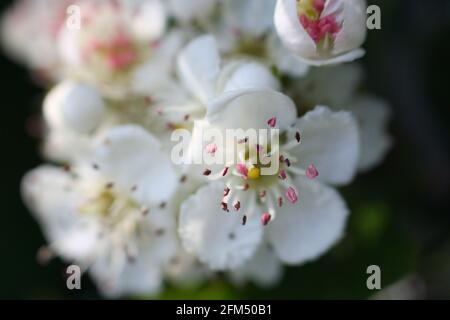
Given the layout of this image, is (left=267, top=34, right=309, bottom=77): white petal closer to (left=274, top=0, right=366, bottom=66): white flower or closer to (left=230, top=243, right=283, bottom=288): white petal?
(left=274, top=0, right=366, bottom=66): white flower

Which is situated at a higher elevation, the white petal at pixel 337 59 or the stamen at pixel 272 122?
the white petal at pixel 337 59

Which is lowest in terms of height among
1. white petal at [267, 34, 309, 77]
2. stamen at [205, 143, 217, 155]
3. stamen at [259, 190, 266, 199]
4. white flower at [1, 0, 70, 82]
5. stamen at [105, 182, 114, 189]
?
stamen at [259, 190, 266, 199]

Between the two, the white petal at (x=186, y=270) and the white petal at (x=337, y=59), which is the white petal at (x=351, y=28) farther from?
the white petal at (x=186, y=270)

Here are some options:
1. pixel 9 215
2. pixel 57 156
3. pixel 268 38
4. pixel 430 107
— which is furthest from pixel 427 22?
pixel 9 215

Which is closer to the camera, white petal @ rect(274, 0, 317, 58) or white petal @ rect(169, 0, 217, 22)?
white petal @ rect(274, 0, 317, 58)

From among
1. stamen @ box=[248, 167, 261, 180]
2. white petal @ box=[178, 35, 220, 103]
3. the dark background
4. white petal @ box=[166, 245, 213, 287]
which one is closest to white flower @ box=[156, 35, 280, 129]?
white petal @ box=[178, 35, 220, 103]

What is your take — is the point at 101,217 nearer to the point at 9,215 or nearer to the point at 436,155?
the point at 9,215

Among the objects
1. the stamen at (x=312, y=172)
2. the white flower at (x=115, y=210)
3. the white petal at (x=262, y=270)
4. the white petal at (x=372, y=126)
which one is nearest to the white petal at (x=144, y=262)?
the white flower at (x=115, y=210)

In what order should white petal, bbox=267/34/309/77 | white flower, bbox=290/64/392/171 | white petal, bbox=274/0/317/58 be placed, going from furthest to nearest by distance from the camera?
white flower, bbox=290/64/392/171 → white petal, bbox=267/34/309/77 → white petal, bbox=274/0/317/58

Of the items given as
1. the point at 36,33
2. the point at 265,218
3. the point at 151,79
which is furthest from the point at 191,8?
the point at 36,33
